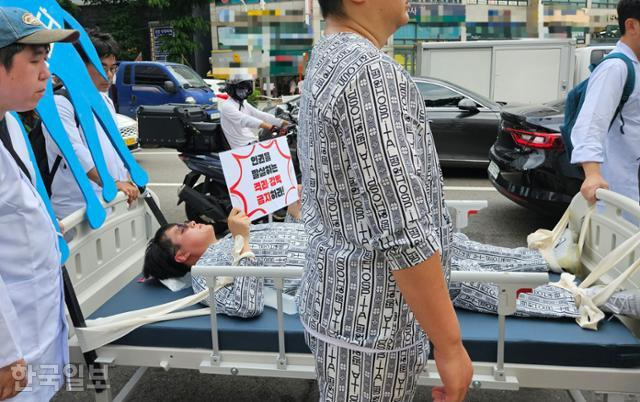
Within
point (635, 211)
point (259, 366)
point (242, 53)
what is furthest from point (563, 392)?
point (242, 53)

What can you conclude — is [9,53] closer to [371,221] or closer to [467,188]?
[371,221]

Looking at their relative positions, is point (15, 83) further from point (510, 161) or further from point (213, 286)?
point (510, 161)

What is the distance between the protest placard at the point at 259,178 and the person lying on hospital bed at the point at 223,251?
833 millimetres

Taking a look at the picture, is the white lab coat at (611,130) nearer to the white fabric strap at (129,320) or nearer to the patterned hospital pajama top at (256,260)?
the patterned hospital pajama top at (256,260)

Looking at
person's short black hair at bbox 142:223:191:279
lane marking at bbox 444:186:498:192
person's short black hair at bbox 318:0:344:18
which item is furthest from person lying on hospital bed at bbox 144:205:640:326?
lane marking at bbox 444:186:498:192

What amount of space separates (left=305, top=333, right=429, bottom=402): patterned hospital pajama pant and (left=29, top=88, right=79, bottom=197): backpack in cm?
245

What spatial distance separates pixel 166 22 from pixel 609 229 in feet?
79.0

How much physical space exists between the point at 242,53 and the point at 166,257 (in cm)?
1598

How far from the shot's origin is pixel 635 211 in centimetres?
227

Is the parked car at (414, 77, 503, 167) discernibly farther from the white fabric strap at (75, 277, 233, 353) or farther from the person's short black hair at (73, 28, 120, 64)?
the white fabric strap at (75, 277, 233, 353)

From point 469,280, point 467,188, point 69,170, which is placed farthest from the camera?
point 467,188

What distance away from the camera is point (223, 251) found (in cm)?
281

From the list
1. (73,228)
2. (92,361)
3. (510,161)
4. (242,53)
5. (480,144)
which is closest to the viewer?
(92,361)

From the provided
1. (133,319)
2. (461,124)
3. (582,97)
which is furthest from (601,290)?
(461,124)
